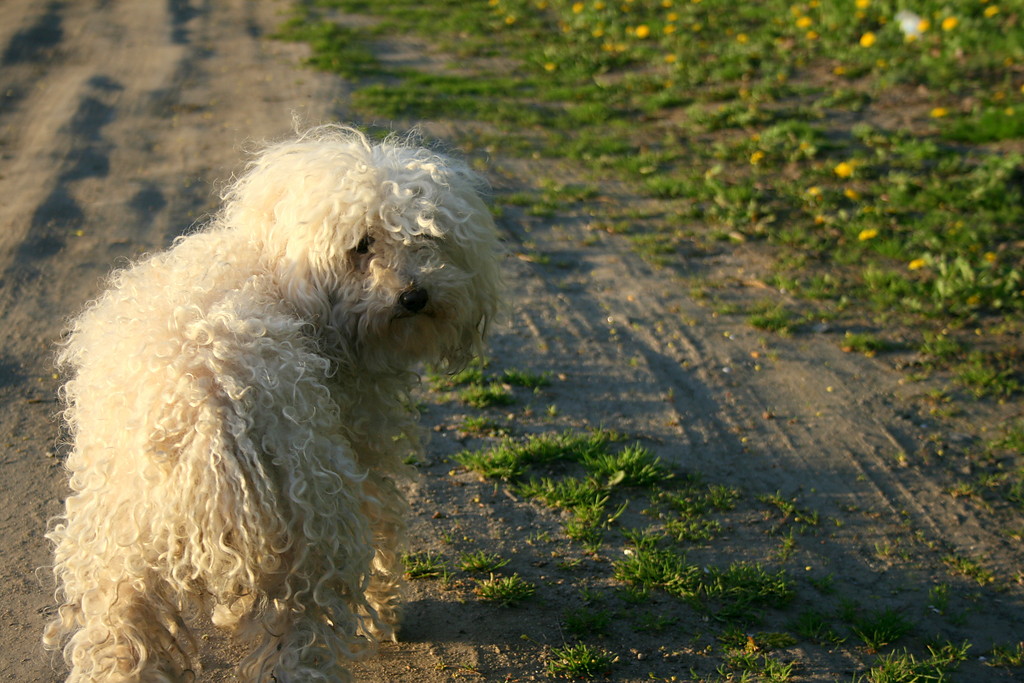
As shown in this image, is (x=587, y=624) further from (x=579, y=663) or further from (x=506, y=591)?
(x=506, y=591)

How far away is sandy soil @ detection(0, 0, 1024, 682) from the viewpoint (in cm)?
401

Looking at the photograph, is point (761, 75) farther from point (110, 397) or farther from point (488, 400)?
point (110, 397)

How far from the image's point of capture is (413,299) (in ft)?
10.6

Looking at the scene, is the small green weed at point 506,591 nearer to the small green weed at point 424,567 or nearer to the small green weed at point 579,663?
the small green weed at point 424,567

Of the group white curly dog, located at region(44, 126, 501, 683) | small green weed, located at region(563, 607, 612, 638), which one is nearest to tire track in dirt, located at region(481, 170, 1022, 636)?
small green weed, located at region(563, 607, 612, 638)

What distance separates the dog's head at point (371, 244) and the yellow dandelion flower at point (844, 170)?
19.1ft

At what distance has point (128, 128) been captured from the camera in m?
9.36

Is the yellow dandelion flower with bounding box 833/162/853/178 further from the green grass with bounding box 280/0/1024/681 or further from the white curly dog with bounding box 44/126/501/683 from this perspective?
the white curly dog with bounding box 44/126/501/683

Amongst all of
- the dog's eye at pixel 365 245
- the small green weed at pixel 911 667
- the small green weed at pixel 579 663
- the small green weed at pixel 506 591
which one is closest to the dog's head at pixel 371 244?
the dog's eye at pixel 365 245

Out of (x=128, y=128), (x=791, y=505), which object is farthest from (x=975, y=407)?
(x=128, y=128)

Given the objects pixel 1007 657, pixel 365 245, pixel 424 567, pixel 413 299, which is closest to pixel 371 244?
pixel 365 245

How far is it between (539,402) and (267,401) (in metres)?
3.02

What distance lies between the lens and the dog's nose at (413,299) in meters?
3.22

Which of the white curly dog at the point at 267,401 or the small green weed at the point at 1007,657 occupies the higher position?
the white curly dog at the point at 267,401
